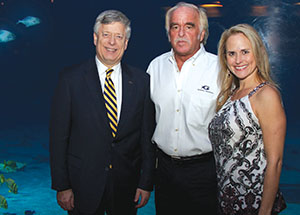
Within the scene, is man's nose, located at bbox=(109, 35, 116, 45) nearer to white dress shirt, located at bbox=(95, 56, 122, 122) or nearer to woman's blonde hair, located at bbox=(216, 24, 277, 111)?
white dress shirt, located at bbox=(95, 56, 122, 122)

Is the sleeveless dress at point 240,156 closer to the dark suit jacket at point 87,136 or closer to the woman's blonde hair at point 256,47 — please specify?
the woman's blonde hair at point 256,47

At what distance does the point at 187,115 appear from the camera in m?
2.69

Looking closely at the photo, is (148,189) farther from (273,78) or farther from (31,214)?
(31,214)

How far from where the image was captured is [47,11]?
150 ft

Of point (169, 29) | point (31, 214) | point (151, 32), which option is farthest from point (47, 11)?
point (169, 29)

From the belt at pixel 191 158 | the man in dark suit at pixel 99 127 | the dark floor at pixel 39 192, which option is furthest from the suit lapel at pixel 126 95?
the dark floor at pixel 39 192

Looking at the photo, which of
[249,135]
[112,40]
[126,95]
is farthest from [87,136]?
[249,135]

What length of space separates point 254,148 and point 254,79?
512 mm

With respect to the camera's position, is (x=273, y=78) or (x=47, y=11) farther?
(x=47, y=11)

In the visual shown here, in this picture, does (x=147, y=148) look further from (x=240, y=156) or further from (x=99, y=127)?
(x=240, y=156)

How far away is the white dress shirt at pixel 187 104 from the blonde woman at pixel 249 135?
41cm

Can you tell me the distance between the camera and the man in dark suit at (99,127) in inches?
94.8

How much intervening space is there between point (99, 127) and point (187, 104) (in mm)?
812

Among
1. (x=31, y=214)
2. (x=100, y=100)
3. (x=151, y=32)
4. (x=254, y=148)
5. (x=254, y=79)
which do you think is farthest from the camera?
(x=151, y=32)
